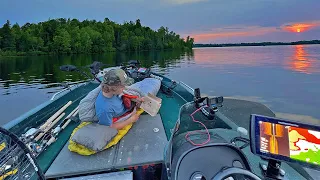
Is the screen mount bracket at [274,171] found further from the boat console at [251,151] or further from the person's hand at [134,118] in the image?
the person's hand at [134,118]

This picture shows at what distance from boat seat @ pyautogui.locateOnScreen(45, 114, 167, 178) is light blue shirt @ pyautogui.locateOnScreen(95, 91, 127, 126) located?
0.25m

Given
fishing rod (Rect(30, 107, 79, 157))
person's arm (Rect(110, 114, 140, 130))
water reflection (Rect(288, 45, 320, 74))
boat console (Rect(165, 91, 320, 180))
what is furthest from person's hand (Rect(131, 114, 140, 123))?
water reflection (Rect(288, 45, 320, 74))

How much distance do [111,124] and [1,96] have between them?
11.8 m

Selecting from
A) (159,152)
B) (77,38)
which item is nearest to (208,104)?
(159,152)

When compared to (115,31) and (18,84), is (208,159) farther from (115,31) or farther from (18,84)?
(115,31)

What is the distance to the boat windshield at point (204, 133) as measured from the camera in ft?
5.39

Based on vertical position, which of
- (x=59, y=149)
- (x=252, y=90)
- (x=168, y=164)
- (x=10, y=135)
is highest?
(x=10, y=135)

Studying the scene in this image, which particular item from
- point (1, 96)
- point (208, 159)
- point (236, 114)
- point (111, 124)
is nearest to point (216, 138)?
point (208, 159)

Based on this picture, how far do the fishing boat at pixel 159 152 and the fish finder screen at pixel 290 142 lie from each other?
0.02 m

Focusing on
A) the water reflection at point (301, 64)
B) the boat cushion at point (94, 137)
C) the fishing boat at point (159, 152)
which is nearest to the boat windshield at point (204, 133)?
the fishing boat at point (159, 152)

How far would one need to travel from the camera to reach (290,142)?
4.45 feet

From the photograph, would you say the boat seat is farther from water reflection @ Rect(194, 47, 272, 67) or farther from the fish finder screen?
water reflection @ Rect(194, 47, 272, 67)

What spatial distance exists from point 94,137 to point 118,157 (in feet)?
0.90

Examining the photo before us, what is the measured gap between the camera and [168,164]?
164cm
